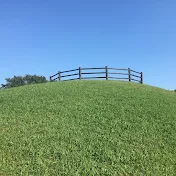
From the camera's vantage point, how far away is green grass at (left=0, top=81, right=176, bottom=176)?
1102 centimetres

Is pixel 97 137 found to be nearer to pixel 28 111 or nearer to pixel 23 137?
pixel 23 137

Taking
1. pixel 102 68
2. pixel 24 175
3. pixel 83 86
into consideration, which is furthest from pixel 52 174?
pixel 102 68

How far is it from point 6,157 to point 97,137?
3865 mm

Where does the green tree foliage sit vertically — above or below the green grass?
above

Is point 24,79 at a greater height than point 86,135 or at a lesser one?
greater

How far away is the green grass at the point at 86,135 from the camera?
11.0 metres

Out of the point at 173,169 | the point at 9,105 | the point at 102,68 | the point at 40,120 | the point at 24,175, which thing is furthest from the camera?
the point at 102,68

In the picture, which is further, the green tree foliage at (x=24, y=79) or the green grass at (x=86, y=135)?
the green tree foliage at (x=24, y=79)

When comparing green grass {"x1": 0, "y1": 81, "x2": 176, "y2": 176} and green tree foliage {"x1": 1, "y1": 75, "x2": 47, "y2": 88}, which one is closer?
green grass {"x1": 0, "y1": 81, "x2": 176, "y2": 176}

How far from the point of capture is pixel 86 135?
43.7ft

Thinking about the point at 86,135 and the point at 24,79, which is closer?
the point at 86,135

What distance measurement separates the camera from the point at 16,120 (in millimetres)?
14766

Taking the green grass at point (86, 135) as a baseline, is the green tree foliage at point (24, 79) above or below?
above

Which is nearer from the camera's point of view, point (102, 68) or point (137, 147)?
point (137, 147)
